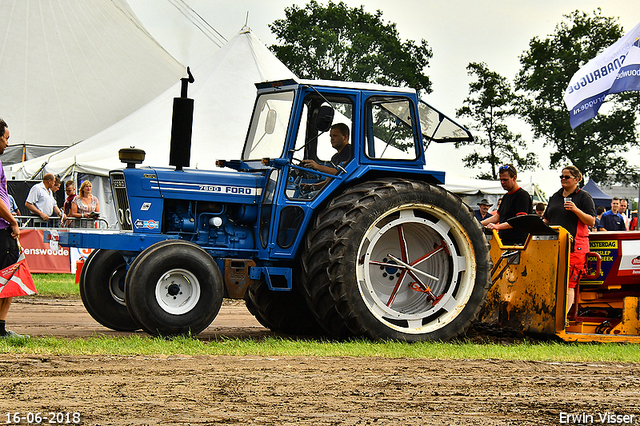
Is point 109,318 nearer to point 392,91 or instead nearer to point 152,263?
point 152,263

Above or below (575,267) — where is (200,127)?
above

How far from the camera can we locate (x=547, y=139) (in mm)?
41875

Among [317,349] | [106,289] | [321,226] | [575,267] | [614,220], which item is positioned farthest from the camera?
[614,220]

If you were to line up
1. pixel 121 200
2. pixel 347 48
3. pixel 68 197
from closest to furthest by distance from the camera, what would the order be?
pixel 121 200, pixel 68 197, pixel 347 48

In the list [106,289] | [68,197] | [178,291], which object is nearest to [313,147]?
[178,291]

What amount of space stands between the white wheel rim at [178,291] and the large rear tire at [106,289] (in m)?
0.97

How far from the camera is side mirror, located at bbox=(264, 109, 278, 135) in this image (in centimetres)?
746

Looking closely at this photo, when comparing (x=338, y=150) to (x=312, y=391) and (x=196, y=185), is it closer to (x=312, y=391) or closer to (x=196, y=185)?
Result: (x=196, y=185)

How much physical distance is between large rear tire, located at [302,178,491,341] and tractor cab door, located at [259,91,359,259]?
0.65ft

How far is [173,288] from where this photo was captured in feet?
21.3

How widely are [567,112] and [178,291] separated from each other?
38192 mm

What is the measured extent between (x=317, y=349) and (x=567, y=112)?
38004mm

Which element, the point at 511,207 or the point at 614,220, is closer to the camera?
the point at 511,207

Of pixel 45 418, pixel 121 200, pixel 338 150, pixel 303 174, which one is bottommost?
pixel 45 418
